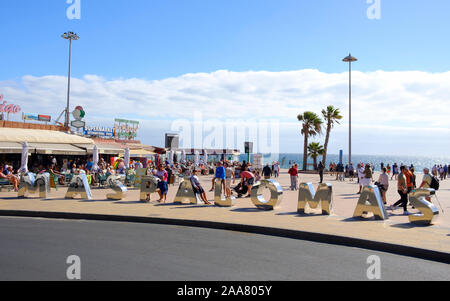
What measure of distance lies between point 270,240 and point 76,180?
951 centimetres

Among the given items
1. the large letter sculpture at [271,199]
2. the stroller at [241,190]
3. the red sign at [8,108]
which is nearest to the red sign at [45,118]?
the red sign at [8,108]

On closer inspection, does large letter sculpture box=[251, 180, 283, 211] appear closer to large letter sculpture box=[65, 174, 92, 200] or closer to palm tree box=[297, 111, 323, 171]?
large letter sculpture box=[65, 174, 92, 200]

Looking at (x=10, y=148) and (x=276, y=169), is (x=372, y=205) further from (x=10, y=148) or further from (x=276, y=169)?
(x=276, y=169)

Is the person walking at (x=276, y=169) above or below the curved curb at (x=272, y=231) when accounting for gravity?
above

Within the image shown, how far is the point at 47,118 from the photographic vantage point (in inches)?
1644

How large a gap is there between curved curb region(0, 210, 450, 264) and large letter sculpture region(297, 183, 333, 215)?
9.64 feet

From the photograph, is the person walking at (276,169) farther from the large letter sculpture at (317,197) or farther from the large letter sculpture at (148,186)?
the large letter sculpture at (317,197)

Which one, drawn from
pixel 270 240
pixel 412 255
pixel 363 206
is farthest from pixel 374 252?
pixel 363 206

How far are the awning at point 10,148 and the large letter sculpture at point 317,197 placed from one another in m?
18.4

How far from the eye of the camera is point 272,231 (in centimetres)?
894

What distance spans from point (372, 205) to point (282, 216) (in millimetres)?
2523

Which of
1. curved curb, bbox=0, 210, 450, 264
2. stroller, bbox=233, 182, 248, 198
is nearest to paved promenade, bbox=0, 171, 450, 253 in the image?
curved curb, bbox=0, 210, 450, 264

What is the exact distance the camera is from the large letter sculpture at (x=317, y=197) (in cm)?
1133

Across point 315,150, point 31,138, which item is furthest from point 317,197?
point 315,150
